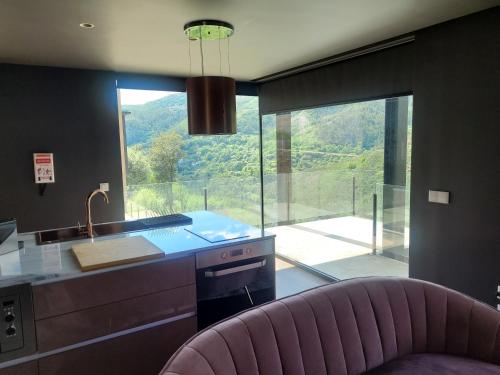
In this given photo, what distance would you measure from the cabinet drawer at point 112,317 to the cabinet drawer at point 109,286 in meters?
0.03

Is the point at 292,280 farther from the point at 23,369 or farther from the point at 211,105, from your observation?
the point at 23,369

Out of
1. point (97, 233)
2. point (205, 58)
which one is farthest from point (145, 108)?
point (97, 233)

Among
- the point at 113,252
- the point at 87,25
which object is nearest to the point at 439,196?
the point at 113,252

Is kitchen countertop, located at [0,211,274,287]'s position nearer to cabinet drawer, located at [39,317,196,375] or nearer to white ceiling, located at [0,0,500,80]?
→ cabinet drawer, located at [39,317,196,375]

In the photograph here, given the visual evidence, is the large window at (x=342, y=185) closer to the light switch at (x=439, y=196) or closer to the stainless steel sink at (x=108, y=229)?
the light switch at (x=439, y=196)

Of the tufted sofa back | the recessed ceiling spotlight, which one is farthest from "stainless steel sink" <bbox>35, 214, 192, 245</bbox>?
the recessed ceiling spotlight

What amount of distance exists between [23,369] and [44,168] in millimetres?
2468

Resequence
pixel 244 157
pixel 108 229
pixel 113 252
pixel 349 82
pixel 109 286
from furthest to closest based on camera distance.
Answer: pixel 244 157 < pixel 349 82 < pixel 108 229 < pixel 113 252 < pixel 109 286

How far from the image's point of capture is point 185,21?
243 centimetres

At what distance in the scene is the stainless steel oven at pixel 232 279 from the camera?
7.46 feet

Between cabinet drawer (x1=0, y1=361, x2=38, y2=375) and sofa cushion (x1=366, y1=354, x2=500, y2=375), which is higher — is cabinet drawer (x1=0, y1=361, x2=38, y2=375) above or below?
above

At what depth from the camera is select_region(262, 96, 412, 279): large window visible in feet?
11.5

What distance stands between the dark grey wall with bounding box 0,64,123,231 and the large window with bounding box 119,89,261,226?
0.28 metres

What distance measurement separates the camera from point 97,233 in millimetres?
2621
